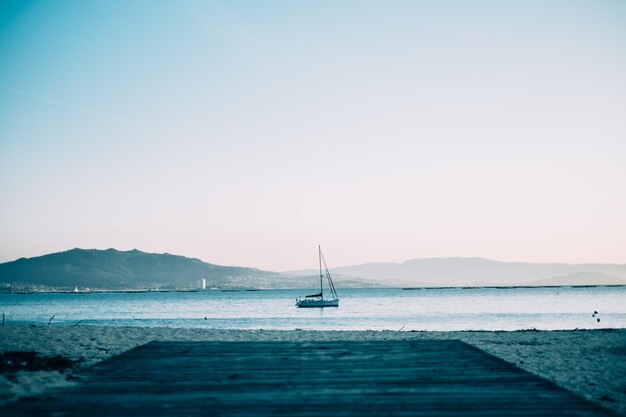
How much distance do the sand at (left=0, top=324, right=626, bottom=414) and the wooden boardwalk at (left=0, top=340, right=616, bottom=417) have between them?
198cm

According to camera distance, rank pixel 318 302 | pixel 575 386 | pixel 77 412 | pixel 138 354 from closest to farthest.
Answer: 1. pixel 77 412
2. pixel 138 354
3. pixel 575 386
4. pixel 318 302

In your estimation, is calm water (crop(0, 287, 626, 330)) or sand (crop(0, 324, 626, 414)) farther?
calm water (crop(0, 287, 626, 330))

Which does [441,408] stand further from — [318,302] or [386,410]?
[318,302]

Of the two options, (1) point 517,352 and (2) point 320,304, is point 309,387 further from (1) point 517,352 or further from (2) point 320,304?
(2) point 320,304

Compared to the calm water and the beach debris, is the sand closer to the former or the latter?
the beach debris

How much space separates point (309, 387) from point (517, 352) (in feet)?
39.5

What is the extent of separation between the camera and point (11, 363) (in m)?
10.5

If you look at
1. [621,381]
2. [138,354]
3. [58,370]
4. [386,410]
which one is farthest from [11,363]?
[621,381]

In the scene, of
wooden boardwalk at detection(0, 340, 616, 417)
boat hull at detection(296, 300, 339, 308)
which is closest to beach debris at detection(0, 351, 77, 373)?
wooden boardwalk at detection(0, 340, 616, 417)

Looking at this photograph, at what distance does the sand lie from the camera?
8.57 meters

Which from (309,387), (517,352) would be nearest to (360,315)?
(517,352)

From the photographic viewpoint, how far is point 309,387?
18.3 ft

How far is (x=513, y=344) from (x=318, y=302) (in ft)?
162

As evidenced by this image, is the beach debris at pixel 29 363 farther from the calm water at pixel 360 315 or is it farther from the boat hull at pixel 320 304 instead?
the boat hull at pixel 320 304
